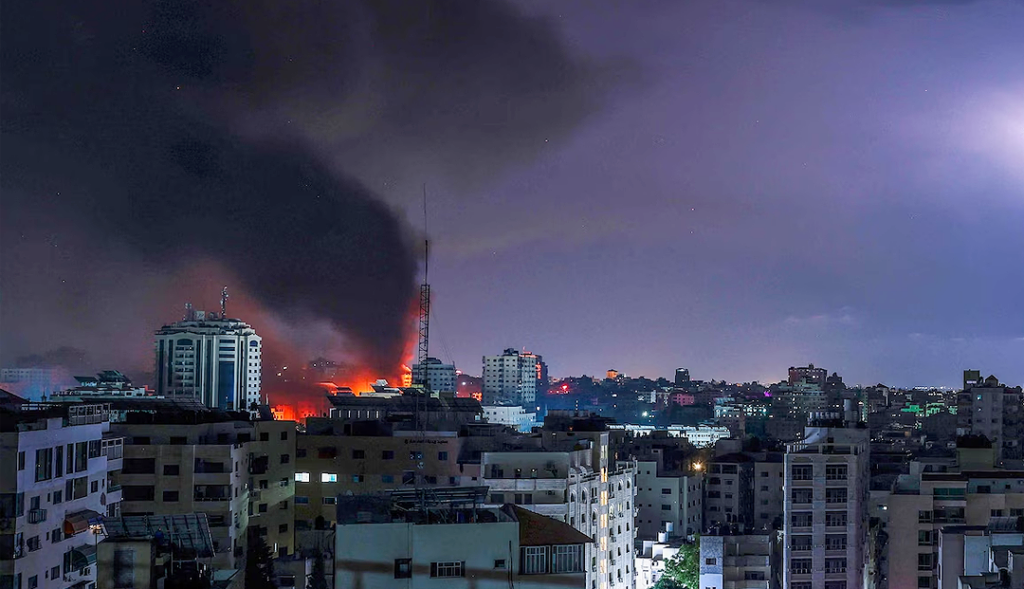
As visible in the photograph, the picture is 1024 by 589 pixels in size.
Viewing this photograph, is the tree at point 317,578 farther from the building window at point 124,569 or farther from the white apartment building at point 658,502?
the white apartment building at point 658,502

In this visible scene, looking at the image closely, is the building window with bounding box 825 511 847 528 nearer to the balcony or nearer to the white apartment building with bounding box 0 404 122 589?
the white apartment building with bounding box 0 404 122 589

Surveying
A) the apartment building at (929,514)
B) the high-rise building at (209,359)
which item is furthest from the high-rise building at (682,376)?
the apartment building at (929,514)

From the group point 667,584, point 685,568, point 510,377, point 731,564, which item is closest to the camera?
point 731,564

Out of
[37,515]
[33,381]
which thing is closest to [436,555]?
[37,515]

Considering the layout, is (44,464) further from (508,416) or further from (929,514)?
(508,416)


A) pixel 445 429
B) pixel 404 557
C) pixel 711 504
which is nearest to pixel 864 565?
pixel 445 429

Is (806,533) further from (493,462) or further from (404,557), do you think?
(404,557)
